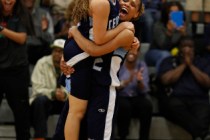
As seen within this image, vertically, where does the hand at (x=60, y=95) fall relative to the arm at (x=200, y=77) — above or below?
below

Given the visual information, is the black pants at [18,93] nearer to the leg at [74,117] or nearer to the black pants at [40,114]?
the black pants at [40,114]

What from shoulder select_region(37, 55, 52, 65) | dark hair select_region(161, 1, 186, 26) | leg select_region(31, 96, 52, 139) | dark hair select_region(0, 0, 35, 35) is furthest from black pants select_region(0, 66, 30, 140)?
dark hair select_region(161, 1, 186, 26)

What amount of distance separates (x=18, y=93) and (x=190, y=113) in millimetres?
2015

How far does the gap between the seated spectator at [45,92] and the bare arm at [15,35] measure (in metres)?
0.82

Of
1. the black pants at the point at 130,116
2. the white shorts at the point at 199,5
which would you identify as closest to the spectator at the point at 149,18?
the white shorts at the point at 199,5

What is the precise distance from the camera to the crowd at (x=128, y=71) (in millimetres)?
5445

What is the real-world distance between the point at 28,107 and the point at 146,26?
2.53 m

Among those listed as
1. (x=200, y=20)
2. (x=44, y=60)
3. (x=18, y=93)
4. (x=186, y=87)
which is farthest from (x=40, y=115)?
(x=200, y=20)

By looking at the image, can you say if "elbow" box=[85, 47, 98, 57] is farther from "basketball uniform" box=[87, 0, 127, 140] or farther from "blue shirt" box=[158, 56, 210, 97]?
"blue shirt" box=[158, 56, 210, 97]

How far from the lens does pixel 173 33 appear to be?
7.18 metres

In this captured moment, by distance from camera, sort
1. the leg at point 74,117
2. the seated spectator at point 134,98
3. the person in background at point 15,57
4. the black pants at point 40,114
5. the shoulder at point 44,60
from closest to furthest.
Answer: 1. the leg at point 74,117
2. the person in background at point 15,57
3. the black pants at point 40,114
4. the seated spectator at point 134,98
5. the shoulder at point 44,60

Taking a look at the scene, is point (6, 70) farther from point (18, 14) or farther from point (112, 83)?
point (112, 83)

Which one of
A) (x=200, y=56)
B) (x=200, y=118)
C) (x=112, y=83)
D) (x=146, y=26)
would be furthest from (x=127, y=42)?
(x=146, y=26)

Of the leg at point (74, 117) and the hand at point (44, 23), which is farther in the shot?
the hand at point (44, 23)
